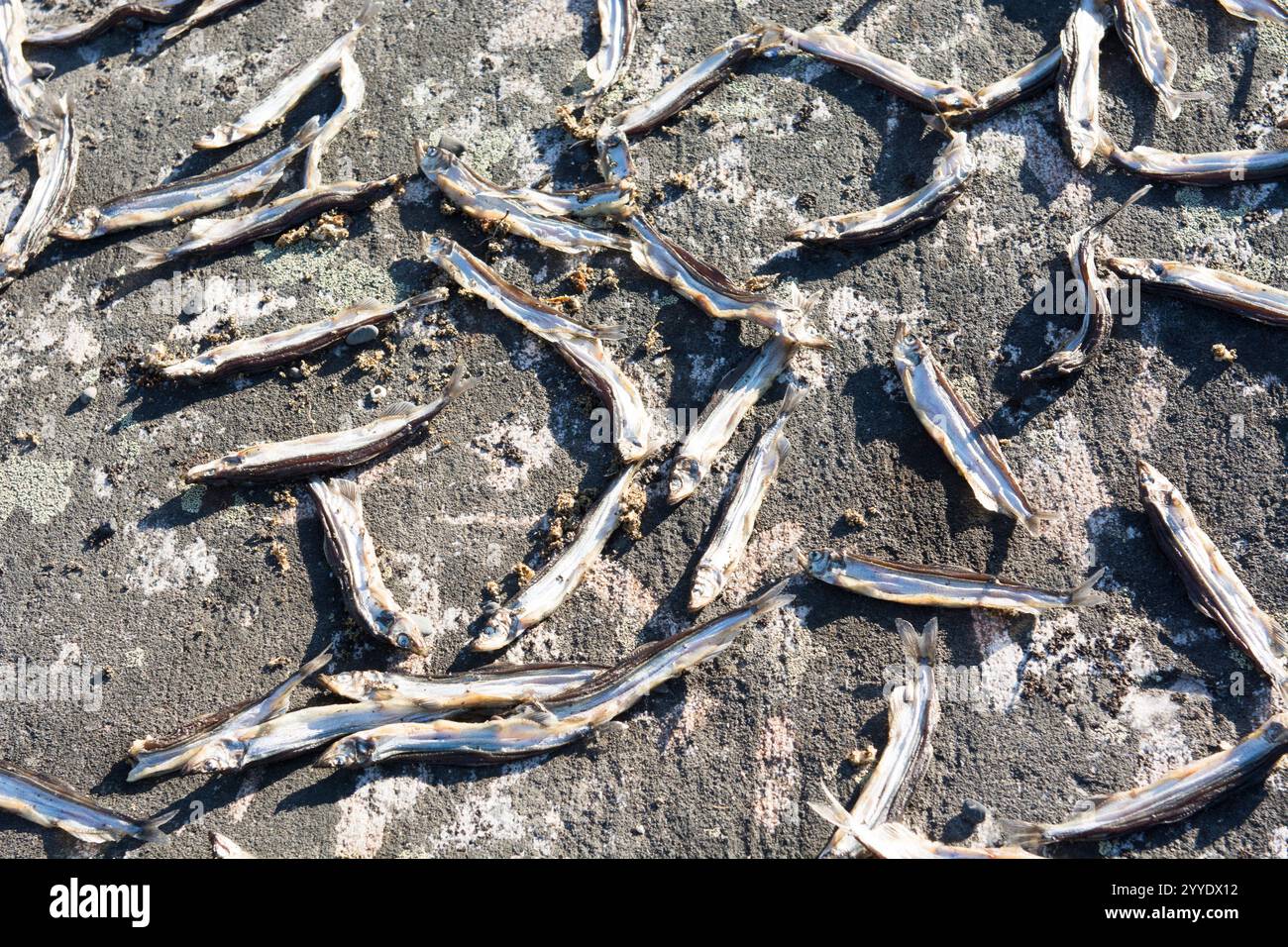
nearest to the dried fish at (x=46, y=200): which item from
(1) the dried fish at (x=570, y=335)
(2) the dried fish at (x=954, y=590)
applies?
(1) the dried fish at (x=570, y=335)

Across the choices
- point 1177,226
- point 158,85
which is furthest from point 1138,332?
point 158,85

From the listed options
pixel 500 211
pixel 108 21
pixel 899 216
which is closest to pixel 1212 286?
pixel 899 216

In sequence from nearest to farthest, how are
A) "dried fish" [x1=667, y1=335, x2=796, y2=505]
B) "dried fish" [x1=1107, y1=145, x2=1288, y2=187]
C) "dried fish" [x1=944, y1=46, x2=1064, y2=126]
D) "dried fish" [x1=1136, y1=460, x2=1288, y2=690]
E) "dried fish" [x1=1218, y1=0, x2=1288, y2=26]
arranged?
"dried fish" [x1=1136, y1=460, x2=1288, y2=690] < "dried fish" [x1=667, y1=335, x2=796, y2=505] < "dried fish" [x1=1107, y1=145, x2=1288, y2=187] < "dried fish" [x1=944, y1=46, x2=1064, y2=126] < "dried fish" [x1=1218, y1=0, x2=1288, y2=26]

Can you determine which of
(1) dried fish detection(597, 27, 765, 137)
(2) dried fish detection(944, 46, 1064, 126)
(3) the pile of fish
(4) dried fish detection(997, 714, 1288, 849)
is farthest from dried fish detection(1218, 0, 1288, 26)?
(4) dried fish detection(997, 714, 1288, 849)

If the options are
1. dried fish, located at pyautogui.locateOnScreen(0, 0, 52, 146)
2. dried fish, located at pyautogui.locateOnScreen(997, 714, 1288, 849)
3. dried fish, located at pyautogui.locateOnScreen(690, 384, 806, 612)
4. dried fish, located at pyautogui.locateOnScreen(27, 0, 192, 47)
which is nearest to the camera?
dried fish, located at pyautogui.locateOnScreen(997, 714, 1288, 849)

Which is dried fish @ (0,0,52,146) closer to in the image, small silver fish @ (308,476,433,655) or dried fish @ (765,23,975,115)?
small silver fish @ (308,476,433,655)

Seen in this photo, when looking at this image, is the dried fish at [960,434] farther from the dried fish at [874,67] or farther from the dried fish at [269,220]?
the dried fish at [269,220]

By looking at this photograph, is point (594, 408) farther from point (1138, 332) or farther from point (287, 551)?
point (1138, 332)

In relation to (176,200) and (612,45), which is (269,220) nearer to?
(176,200)
